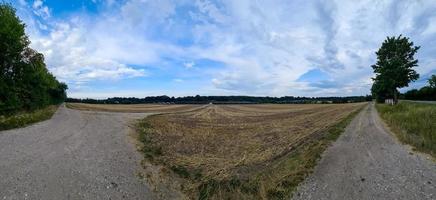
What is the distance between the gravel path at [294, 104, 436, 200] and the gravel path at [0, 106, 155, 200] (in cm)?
488

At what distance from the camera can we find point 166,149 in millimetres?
12750

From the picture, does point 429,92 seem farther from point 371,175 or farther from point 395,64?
point 371,175

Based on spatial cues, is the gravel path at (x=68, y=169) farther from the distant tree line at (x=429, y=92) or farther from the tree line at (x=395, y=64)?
the distant tree line at (x=429, y=92)

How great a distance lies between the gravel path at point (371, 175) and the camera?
7566 mm

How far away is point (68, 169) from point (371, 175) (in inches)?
370

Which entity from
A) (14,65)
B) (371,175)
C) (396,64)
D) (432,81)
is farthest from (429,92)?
(14,65)

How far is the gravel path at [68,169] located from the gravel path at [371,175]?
4.88 metres

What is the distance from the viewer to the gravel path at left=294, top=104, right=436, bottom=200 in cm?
757

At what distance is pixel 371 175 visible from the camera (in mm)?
8969

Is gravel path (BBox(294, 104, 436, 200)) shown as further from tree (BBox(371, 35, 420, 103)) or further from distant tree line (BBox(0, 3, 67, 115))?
tree (BBox(371, 35, 420, 103))

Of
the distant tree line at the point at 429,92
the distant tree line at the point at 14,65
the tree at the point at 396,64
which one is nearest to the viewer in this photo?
the distant tree line at the point at 14,65

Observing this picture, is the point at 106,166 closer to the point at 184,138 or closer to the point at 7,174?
the point at 7,174

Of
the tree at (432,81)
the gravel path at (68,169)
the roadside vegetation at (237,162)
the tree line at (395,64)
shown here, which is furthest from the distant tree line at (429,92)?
the gravel path at (68,169)

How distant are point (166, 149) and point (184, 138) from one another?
322cm
